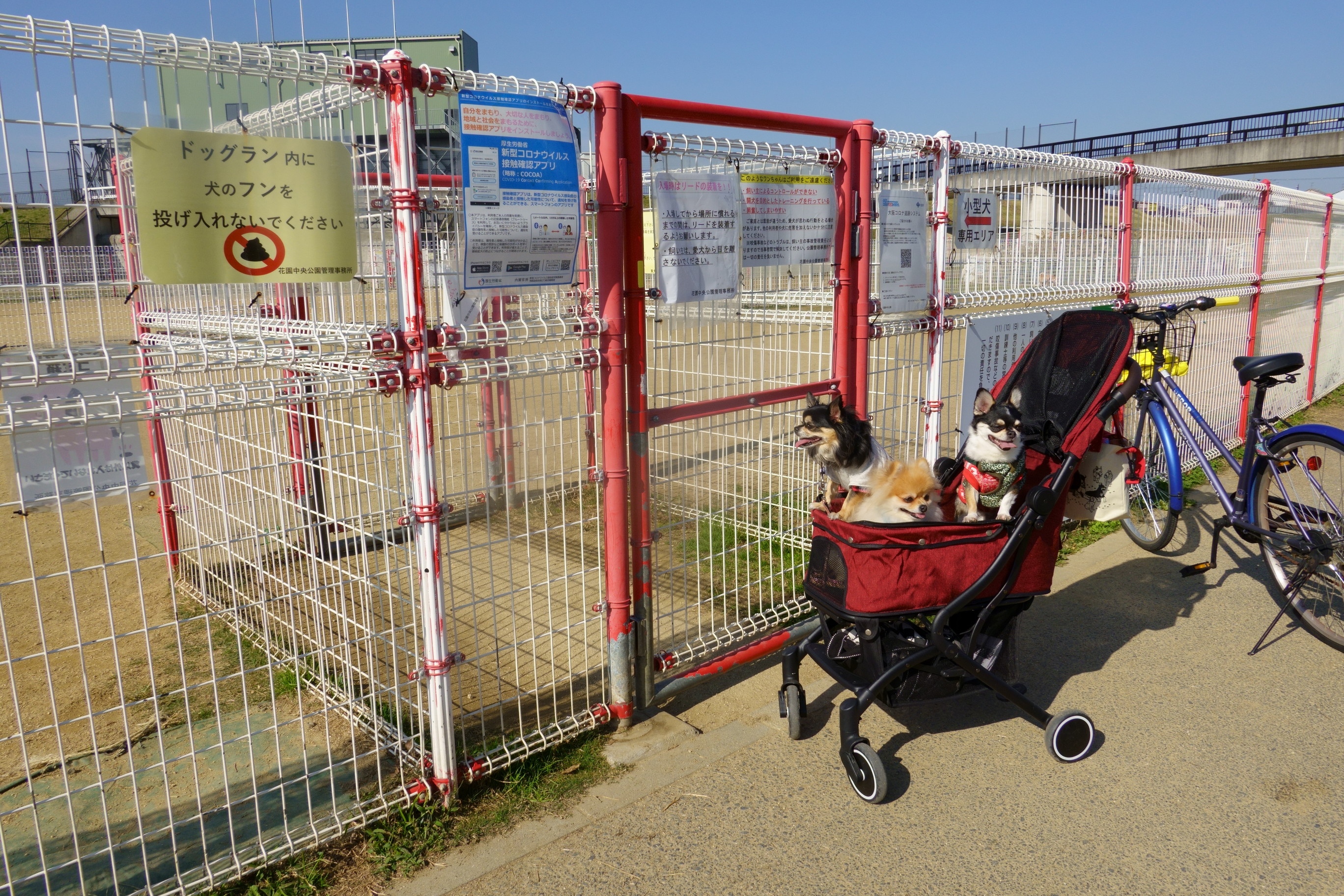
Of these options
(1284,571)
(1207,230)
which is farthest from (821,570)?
(1207,230)

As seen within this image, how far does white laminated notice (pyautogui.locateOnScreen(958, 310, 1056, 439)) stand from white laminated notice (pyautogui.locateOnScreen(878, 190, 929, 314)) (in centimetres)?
49

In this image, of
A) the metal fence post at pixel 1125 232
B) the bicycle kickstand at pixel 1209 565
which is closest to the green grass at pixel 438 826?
the bicycle kickstand at pixel 1209 565

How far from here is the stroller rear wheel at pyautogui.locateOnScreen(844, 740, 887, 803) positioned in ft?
9.90

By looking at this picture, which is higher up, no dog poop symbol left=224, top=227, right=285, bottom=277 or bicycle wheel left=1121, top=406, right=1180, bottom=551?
no dog poop symbol left=224, top=227, right=285, bottom=277

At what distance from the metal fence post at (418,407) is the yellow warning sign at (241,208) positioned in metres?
0.15

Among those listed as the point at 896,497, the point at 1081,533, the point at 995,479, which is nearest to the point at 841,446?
the point at 896,497

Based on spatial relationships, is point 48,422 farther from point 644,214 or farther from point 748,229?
point 748,229

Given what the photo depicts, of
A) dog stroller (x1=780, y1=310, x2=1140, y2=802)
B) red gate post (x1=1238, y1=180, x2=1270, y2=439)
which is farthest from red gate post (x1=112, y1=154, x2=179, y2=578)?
red gate post (x1=1238, y1=180, x2=1270, y2=439)

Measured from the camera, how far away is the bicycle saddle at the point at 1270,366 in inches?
169

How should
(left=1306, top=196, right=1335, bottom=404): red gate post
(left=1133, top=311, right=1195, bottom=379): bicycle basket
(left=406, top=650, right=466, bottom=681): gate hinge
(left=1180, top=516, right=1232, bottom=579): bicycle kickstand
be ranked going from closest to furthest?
(left=406, top=650, right=466, bottom=681): gate hinge
(left=1180, top=516, right=1232, bottom=579): bicycle kickstand
(left=1133, top=311, right=1195, bottom=379): bicycle basket
(left=1306, top=196, right=1335, bottom=404): red gate post

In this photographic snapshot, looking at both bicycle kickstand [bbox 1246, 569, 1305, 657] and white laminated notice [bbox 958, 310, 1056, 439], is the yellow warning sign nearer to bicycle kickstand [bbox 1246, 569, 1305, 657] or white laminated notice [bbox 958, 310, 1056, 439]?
white laminated notice [bbox 958, 310, 1056, 439]

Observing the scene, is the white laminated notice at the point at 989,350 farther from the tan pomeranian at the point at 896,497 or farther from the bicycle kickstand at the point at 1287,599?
the bicycle kickstand at the point at 1287,599

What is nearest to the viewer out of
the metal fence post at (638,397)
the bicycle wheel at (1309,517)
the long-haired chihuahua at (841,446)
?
the metal fence post at (638,397)

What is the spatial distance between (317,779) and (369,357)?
167cm
